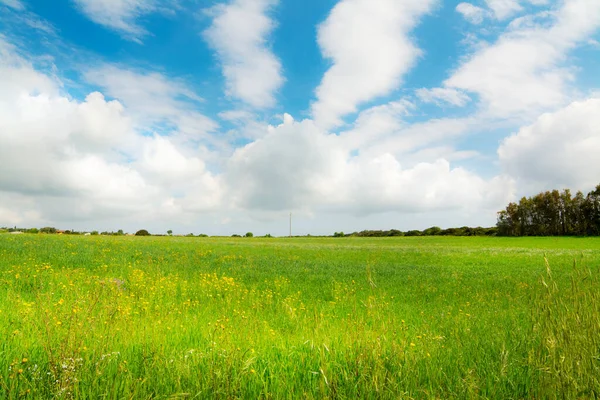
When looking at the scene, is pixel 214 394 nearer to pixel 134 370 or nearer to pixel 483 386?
pixel 134 370

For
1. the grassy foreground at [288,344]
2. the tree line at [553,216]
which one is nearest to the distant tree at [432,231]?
the tree line at [553,216]

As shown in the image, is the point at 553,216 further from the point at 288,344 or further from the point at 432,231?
the point at 288,344

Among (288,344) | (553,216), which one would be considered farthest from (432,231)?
(288,344)

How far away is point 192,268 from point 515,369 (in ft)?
53.7

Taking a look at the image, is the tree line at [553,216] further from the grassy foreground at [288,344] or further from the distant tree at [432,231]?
the grassy foreground at [288,344]

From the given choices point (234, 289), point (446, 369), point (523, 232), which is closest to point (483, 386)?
point (446, 369)

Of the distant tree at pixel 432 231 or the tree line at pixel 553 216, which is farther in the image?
the distant tree at pixel 432 231

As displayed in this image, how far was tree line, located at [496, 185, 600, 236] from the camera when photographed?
87.8 meters

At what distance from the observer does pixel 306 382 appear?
4.65 m

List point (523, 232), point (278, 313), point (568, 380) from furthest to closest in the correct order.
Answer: point (523, 232)
point (278, 313)
point (568, 380)

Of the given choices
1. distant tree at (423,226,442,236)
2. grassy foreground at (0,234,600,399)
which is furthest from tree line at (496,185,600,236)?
grassy foreground at (0,234,600,399)

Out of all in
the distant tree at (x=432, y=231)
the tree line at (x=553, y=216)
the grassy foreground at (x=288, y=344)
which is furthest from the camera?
the distant tree at (x=432, y=231)

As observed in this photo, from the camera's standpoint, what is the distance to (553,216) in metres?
93.9

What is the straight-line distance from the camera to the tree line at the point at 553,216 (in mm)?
87750
